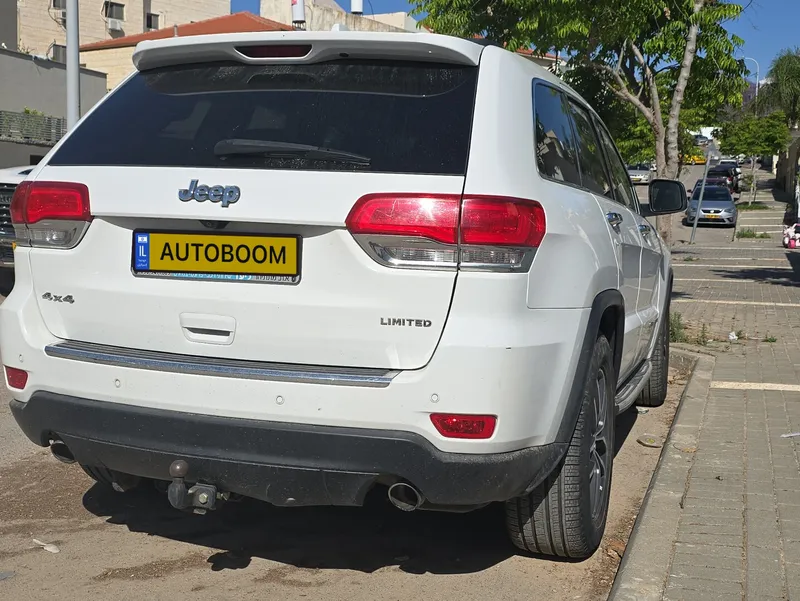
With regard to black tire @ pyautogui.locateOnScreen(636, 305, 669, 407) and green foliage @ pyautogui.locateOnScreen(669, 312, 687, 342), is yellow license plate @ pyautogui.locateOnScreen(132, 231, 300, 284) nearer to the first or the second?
black tire @ pyautogui.locateOnScreen(636, 305, 669, 407)

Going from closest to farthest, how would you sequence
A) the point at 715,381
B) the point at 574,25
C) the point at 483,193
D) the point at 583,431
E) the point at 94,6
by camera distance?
the point at 483,193
the point at 583,431
the point at 715,381
the point at 574,25
the point at 94,6

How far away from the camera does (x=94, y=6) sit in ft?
191

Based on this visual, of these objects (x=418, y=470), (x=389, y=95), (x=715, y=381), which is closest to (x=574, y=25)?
(x=715, y=381)

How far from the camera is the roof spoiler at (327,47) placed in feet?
10.6

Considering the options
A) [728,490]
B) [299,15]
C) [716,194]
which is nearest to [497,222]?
[728,490]

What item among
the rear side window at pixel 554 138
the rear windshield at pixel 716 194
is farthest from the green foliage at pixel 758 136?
the rear side window at pixel 554 138

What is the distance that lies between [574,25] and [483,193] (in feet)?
26.0

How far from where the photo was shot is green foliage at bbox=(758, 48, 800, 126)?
2101 inches

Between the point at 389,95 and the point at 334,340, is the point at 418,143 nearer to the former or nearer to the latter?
the point at 389,95

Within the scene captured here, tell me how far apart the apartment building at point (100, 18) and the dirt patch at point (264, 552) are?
50.5 m

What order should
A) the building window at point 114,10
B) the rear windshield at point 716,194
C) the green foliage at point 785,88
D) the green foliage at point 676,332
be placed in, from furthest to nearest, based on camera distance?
the building window at point 114,10, the green foliage at point 785,88, the rear windshield at point 716,194, the green foliage at point 676,332

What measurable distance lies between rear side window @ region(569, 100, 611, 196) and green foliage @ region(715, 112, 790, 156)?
46.9 meters

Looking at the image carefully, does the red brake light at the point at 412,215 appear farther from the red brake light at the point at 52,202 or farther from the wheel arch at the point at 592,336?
the red brake light at the point at 52,202

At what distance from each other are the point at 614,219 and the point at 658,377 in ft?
9.05
